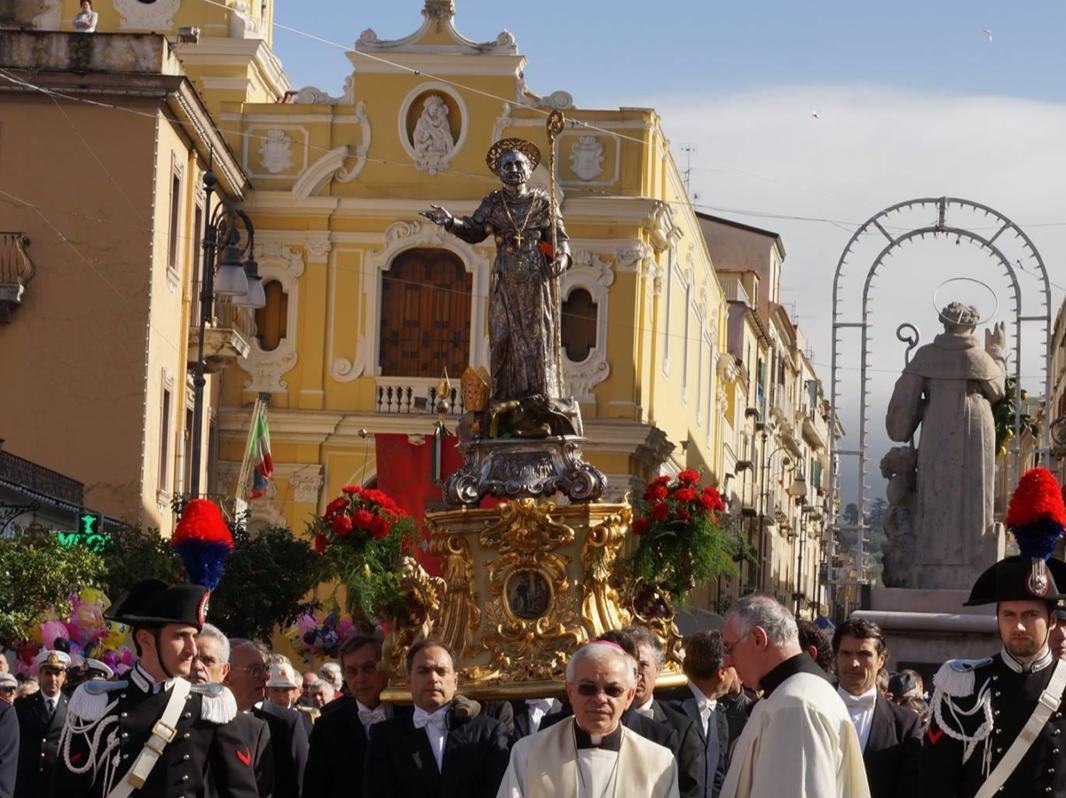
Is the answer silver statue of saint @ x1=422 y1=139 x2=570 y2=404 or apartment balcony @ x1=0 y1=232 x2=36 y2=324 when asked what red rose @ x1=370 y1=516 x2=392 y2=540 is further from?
apartment balcony @ x1=0 y1=232 x2=36 y2=324

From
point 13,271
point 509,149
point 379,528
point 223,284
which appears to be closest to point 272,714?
point 379,528

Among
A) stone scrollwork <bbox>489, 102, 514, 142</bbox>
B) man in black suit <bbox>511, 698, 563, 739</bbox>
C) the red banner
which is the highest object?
stone scrollwork <bbox>489, 102, 514, 142</bbox>

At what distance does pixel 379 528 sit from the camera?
735 inches

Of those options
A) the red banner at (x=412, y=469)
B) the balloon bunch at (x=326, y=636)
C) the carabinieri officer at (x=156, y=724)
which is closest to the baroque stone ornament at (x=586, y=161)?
the red banner at (x=412, y=469)

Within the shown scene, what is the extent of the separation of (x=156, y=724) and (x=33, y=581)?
44.5ft

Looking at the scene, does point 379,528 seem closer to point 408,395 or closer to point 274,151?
point 408,395

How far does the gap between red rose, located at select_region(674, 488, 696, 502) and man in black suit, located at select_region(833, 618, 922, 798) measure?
8.65m

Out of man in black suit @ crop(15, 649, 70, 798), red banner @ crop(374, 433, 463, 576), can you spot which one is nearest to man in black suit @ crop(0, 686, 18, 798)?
man in black suit @ crop(15, 649, 70, 798)

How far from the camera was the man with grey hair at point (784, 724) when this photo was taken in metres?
7.32

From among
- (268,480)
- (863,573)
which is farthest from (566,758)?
(268,480)

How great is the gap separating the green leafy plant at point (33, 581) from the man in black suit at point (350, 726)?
10037 mm

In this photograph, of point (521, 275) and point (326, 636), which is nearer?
point (521, 275)

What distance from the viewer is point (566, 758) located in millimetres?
7660

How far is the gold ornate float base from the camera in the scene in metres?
17.9
